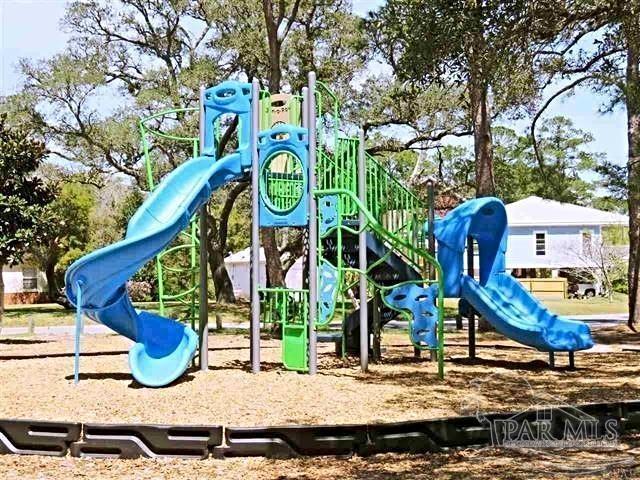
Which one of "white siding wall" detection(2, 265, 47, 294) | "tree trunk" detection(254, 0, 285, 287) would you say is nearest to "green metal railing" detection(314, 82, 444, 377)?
"tree trunk" detection(254, 0, 285, 287)

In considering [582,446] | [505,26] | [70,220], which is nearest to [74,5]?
[70,220]

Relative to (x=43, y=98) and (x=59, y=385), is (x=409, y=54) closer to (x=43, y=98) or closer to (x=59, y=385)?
(x=59, y=385)


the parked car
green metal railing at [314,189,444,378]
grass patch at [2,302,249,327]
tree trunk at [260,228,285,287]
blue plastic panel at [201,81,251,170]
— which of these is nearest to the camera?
green metal railing at [314,189,444,378]

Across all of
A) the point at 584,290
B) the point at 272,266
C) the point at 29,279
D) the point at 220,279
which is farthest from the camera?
the point at 29,279

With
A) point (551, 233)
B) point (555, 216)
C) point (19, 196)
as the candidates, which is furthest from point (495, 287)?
point (555, 216)

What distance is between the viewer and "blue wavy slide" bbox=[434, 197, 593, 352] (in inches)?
468

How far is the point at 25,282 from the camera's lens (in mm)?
46188

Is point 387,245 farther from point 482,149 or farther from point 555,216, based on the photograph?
point 555,216

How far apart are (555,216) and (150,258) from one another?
36564 mm

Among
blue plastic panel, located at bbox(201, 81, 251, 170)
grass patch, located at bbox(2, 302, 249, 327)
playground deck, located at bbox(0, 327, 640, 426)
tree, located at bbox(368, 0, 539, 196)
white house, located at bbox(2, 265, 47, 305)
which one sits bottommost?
playground deck, located at bbox(0, 327, 640, 426)

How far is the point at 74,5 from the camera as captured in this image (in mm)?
27297

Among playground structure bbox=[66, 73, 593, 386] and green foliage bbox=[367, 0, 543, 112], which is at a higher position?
green foliage bbox=[367, 0, 543, 112]

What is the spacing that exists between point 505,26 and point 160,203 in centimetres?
511

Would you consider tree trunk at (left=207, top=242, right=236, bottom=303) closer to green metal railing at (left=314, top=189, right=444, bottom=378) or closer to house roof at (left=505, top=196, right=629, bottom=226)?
house roof at (left=505, top=196, right=629, bottom=226)
